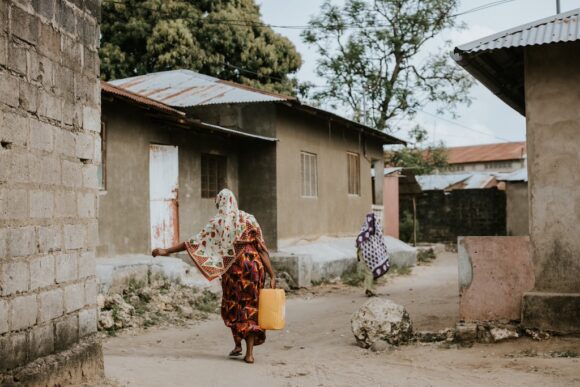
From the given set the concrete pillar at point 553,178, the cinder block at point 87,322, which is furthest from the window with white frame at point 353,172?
the cinder block at point 87,322

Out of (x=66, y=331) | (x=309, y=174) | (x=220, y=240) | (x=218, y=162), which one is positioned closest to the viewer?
(x=66, y=331)

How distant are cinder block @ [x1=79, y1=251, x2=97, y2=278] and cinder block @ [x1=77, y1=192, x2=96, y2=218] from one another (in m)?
0.30

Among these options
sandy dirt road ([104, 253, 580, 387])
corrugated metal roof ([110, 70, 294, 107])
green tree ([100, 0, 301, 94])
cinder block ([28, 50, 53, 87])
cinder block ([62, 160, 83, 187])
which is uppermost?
green tree ([100, 0, 301, 94])

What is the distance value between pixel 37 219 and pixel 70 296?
734 millimetres

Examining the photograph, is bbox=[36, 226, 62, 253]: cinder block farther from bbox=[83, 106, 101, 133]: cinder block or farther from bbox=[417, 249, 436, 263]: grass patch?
bbox=[417, 249, 436, 263]: grass patch

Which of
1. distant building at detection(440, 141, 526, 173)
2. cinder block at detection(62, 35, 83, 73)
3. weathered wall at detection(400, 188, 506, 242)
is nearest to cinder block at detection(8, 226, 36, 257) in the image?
cinder block at detection(62, 35, 83, 73)

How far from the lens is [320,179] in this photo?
1590 cm

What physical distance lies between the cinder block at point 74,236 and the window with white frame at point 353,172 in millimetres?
12786

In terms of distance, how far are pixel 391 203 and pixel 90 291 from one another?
1781 centimetres

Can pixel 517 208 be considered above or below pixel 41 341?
above

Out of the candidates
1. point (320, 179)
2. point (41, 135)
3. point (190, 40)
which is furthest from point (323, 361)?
point (190, 40)

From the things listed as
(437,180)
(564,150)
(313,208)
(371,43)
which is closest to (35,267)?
(564,150)

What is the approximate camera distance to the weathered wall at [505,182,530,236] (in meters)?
23.4

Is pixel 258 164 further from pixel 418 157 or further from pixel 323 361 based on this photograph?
pixel 418 157
